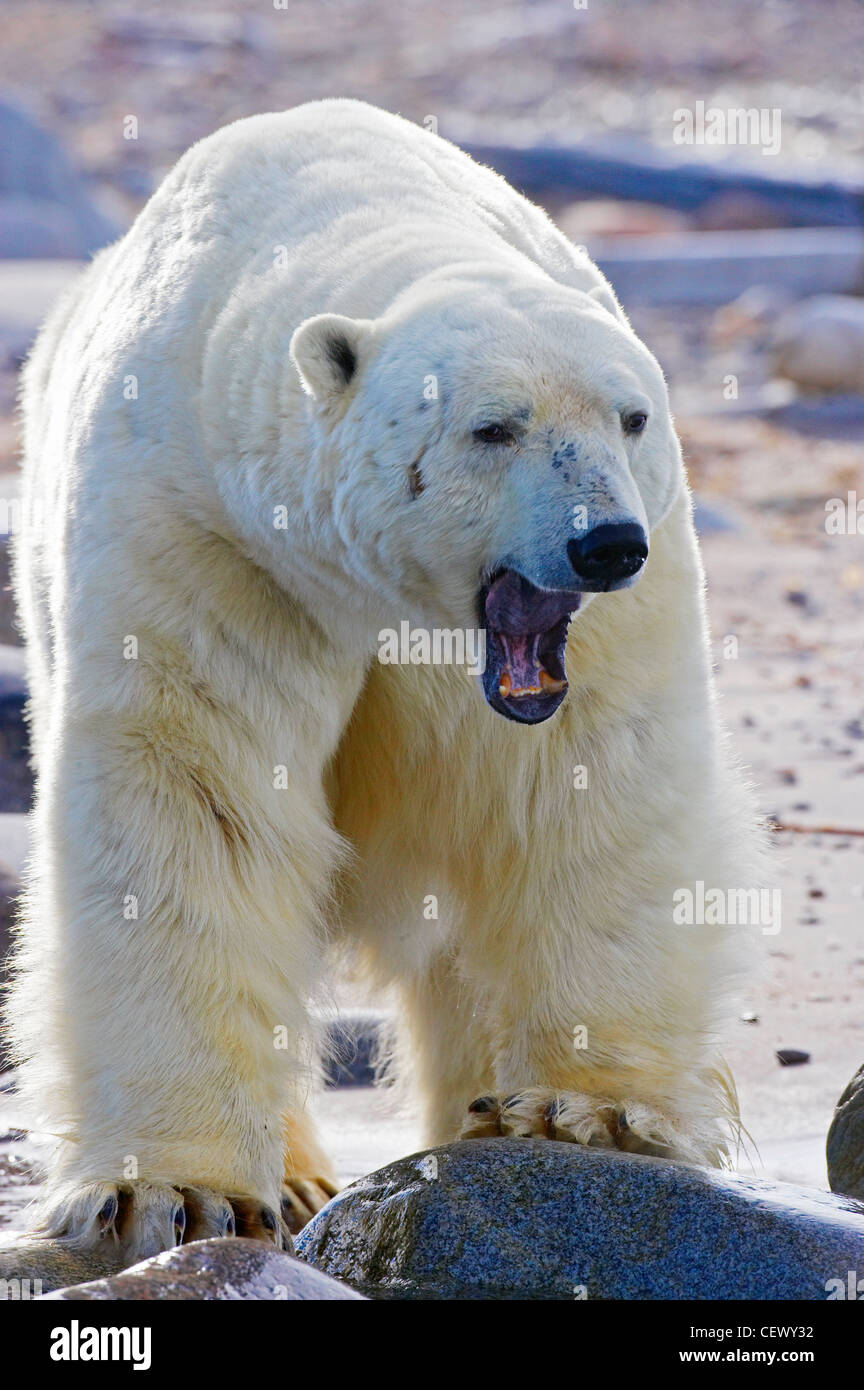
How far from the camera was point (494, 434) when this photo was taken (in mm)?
2871

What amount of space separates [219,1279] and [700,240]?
15965mm

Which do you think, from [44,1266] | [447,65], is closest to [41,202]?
[447,65]

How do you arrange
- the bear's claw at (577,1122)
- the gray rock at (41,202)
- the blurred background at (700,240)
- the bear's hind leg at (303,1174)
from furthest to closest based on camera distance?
the gray rock at (41,202) < the blurred background at (700,240) < the bear's hind leg at (303,1174) < the bear's claw at (577,1122)

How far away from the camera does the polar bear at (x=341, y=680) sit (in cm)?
296

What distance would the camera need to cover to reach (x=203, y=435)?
3270 mm

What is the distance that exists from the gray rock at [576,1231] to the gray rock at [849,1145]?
0.34 meters

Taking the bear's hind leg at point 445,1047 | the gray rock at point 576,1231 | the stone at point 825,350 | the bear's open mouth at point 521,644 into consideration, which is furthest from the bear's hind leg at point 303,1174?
the stone at point 825,350

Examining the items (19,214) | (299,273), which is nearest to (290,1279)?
(299,273)

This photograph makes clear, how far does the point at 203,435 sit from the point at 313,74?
25399 millimetres

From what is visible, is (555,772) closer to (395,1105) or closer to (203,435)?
(203,435)

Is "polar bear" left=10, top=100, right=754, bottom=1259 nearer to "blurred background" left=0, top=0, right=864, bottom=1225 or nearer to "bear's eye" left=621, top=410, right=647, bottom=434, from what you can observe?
"bear's eye" left=621, top=410, right=647, bottom=434

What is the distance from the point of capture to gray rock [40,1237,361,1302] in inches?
103

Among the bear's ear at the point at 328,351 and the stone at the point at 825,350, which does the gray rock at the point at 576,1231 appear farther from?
the stone at the point at 825,350

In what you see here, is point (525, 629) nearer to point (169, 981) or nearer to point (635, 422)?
point (635, 422)
